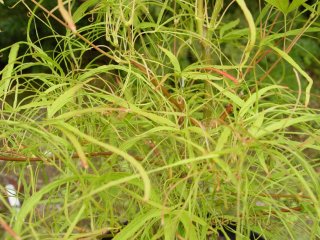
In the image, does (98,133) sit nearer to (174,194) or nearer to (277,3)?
(174,194)

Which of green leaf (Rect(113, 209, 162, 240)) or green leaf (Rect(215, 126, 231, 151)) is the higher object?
green leaf (Rect(215, 126, 231, 151))

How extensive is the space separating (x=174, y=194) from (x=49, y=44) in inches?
50.9

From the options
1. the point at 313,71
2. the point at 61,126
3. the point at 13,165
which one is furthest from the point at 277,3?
the point at 313,71

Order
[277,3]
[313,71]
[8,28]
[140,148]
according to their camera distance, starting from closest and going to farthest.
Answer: [277,3]
[140,148]
[8,28]
[313,71]

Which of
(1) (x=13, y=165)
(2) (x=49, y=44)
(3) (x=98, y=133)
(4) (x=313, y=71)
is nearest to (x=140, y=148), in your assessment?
(3) (x=98, y=133)

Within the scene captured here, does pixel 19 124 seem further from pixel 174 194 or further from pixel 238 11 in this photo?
pixel 238 11

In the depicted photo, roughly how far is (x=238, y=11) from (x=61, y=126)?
1433 mm

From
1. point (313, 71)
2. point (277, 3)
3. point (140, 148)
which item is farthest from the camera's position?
point (313, 71)

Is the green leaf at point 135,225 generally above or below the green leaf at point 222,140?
below

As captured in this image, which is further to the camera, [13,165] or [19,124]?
[13,165]

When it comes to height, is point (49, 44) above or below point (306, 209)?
below

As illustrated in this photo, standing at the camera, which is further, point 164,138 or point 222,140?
point 164,138

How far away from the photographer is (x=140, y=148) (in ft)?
2.22

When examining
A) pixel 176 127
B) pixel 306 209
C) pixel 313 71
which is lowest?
pixel 313 71
